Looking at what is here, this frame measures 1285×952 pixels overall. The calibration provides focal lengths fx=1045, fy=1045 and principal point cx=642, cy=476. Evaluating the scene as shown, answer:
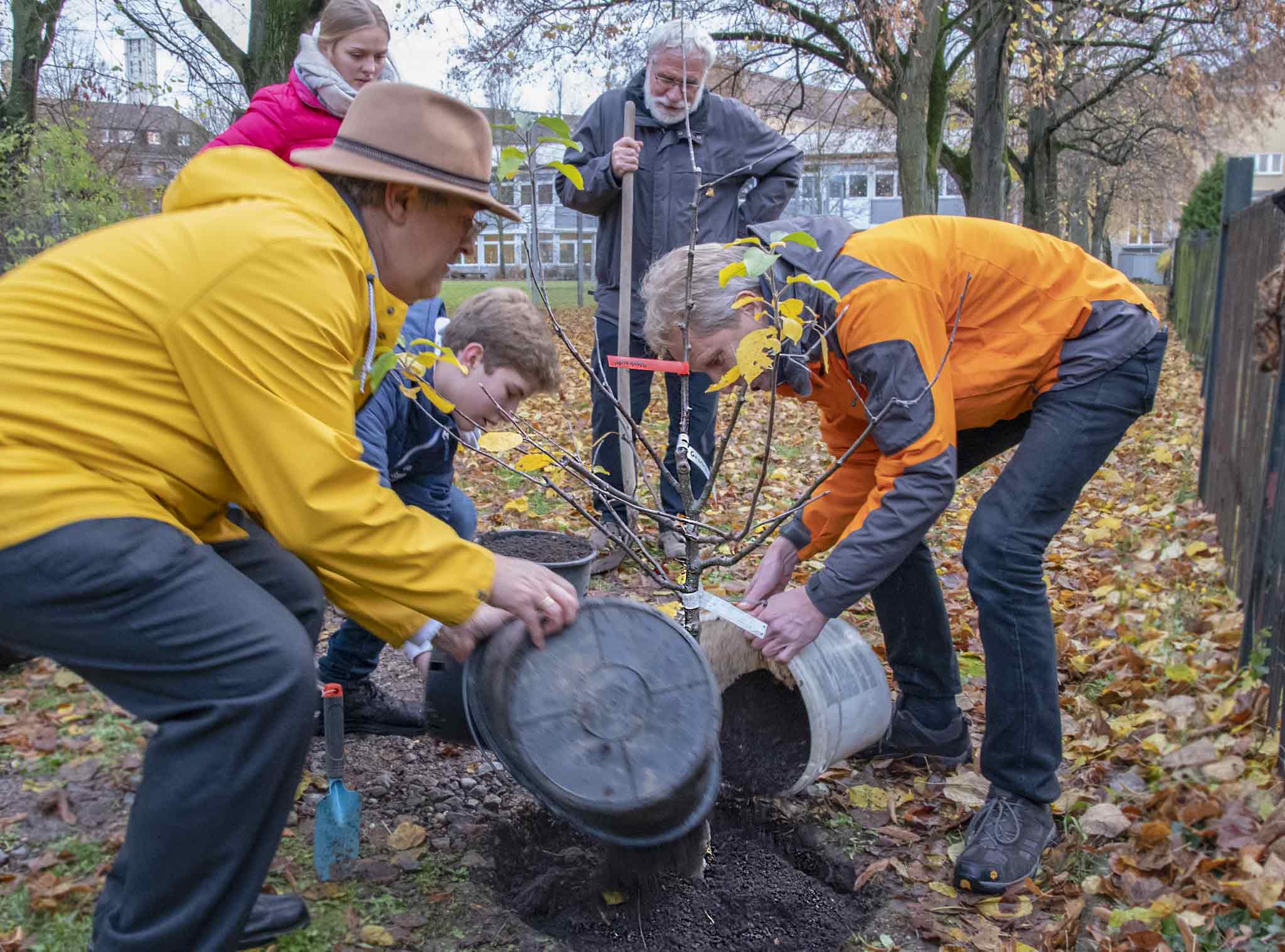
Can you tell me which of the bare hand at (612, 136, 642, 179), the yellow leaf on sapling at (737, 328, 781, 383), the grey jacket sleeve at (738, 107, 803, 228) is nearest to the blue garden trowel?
the yellow leaf on sapling at (737, 328, 781, 383)

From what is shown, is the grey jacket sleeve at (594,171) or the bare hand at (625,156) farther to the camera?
the grey jacket sleeve at (594,171)

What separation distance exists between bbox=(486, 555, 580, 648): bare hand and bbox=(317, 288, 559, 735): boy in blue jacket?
0.97 m

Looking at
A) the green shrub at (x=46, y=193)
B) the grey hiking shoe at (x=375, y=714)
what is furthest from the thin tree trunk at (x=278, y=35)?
the grey hiking shoe at (x=375, y=714)

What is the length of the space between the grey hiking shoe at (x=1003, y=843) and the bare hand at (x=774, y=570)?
0.76 metres

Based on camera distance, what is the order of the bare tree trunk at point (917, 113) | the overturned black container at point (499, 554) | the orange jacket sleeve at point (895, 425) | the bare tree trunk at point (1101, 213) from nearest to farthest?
the orange jacket sleeve at point (895, 425)
the overturned black container at point (499, 554)
the bare tree trunk at point (917, 113)
the bare tree trunk at point (1101, 213)

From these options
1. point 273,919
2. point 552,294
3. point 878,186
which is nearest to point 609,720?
point 273,919

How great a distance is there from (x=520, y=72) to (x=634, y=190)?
33.7 feet

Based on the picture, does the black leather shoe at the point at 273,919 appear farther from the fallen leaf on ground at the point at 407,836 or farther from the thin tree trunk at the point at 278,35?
the thin tree trunk at the point at 278,35

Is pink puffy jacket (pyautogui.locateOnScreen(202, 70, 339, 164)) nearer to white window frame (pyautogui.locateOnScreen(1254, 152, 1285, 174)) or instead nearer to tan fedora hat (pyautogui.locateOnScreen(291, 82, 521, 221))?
tan fedora hat (pyautogui.locateOnScreen(291, 82, 521, 221))

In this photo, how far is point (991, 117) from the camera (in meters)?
14.6

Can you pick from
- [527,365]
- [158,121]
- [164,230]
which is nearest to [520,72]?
[158,121]

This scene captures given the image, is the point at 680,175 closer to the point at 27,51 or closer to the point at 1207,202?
the point at 27,51

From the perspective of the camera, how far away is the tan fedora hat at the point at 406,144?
179cm

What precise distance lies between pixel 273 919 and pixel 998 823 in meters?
1.71
